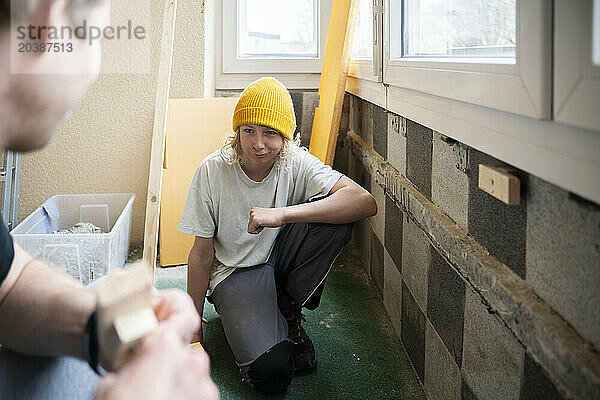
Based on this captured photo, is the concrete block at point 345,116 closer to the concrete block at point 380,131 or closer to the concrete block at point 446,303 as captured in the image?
the concrete block at point 380,131

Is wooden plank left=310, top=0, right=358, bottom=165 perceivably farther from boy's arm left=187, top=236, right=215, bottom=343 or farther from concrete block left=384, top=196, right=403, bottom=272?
boy's arm left=187, top=236, right=215, bottom=343

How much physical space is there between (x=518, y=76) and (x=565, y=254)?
328 millimetres

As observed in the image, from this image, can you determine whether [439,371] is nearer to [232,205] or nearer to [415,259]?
[415,259]

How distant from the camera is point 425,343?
1.92 m

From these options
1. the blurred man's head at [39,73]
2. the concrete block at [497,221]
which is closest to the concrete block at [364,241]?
the concrete block at [497,221]

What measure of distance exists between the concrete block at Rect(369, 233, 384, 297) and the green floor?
0.05m

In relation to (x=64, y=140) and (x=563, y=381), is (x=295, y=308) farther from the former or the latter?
(x=64, y=140)

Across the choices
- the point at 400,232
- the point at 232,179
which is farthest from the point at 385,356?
the point at 232,179

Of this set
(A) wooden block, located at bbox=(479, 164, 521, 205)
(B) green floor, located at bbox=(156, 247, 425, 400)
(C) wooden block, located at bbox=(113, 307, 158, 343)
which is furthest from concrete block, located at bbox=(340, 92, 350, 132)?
(C) wooden block, located at bbox=(113, 307, 158, 343)

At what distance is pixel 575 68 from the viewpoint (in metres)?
0.89

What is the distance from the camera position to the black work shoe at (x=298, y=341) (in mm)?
2122

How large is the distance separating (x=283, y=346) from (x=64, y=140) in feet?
6.31

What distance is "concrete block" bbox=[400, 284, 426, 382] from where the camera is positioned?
196 cm

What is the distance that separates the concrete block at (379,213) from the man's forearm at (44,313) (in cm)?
171
